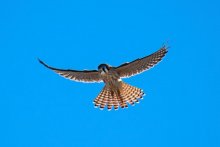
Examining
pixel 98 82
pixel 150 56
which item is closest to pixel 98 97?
pixel 98 82

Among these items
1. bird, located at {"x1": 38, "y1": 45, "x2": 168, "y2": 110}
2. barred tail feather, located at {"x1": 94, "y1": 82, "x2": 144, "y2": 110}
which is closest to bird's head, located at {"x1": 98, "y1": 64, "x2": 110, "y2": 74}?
bird, located at {"x1": 38, "y1": 45, "x2": 168, "y2": 110}

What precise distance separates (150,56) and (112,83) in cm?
172

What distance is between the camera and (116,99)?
32906mm

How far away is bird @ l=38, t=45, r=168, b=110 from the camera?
104 feet

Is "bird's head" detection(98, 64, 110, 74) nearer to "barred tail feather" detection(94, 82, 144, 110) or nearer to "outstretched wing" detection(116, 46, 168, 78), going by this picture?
"outstretched wing" detection(116, 46, 168, 78)

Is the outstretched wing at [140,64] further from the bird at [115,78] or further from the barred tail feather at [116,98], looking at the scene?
the barred tail feather at [116,98]

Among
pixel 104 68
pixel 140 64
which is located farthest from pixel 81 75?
pixel 140 64

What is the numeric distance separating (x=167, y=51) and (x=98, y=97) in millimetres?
3159

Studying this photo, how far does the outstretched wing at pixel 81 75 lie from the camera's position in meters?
32.6

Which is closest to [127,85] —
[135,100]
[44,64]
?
[135,100]

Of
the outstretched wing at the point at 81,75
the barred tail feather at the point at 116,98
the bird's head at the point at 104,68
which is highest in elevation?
the outstretched wing at the point at 81,75

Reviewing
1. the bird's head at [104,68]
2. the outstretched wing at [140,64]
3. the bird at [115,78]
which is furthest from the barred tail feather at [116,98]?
the bird's head at [104,68]

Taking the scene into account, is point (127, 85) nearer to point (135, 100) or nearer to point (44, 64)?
point (135, 100)

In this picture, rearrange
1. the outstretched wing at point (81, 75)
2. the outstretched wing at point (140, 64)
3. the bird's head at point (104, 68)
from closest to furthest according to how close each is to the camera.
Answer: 1. the outstretched wing at point (140, 64)
2. the bird's head at point (104, 68)
3. the outstretched wing at point (81, 75)
